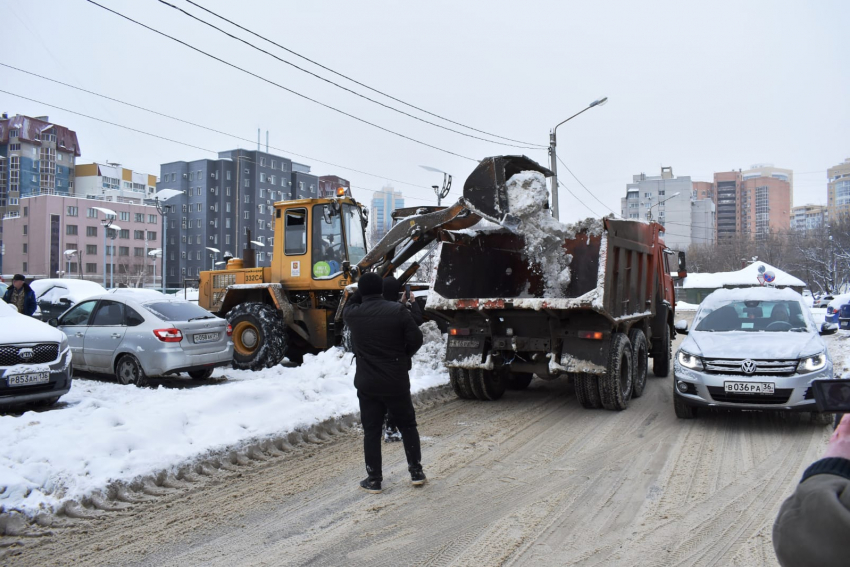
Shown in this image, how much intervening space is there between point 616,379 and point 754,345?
1.68 m

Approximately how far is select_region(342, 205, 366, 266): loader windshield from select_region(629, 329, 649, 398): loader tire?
4939 millimetres

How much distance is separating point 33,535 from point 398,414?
108 inches

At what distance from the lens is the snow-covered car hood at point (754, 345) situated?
273 inches

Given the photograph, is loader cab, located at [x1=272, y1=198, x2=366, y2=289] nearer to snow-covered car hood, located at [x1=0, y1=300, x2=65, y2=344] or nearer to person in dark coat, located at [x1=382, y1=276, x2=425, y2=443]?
person in dark coat, located at [x1=382, y1=276, x2=425, y2=443]

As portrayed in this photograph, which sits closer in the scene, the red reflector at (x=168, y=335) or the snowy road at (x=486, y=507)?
the snowy road at (x=486, y=507)

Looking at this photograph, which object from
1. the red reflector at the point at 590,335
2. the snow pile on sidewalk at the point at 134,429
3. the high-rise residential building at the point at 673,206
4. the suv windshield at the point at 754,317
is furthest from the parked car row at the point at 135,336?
the high-rise residential building at the point at 673,206

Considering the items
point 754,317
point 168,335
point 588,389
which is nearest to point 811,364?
point 754,317

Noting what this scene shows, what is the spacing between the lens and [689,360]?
288 inches

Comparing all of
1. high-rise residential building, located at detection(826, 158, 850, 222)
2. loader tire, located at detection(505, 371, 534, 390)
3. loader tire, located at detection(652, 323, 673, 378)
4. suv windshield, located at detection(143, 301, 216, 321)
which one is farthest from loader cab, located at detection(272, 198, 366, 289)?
high-rise residential building, located at detection(826, 158, 850, 222)

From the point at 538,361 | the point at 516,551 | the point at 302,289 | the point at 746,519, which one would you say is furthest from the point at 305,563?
the point at 302,289

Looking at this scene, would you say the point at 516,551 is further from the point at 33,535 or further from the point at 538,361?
the point at 538,361

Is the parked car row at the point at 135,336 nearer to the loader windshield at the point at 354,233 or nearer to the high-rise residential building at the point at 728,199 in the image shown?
the loader windshield at the point at 354,233

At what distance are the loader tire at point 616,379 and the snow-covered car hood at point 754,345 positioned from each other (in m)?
0.82

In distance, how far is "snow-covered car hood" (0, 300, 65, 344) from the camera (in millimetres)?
7617
